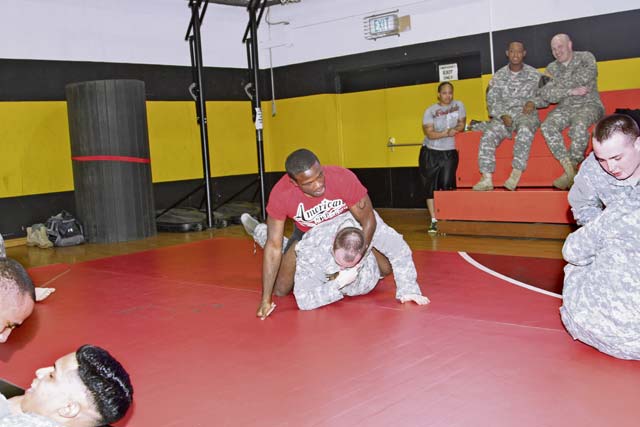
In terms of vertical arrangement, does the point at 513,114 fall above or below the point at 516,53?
below

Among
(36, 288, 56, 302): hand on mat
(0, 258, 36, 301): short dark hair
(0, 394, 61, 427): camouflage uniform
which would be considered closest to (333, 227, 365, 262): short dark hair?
(0, 258, 36, 301): short dark hair

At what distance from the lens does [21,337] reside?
3.94 meters

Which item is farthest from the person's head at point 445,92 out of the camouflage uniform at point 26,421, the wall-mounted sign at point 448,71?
the camouflage uniform at point 26,421

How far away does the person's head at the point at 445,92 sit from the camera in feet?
24.1

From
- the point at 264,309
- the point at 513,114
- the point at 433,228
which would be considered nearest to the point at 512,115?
the point at 513,114

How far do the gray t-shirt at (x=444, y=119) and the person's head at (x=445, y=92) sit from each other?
6 cm

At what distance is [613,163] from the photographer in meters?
2.84

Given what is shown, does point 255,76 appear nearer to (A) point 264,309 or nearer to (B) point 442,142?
(B) point 442,142

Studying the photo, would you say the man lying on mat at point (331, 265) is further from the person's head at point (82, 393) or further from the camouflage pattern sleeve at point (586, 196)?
the person's head at point (82, 393)

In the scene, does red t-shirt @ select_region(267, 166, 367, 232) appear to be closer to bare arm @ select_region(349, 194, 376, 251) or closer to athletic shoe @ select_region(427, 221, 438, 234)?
bare arm @ select_region(349, 194, 376, 251)

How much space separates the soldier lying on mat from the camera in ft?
6.40

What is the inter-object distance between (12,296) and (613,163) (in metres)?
2.38

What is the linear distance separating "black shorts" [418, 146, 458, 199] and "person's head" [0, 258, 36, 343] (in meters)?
5.74

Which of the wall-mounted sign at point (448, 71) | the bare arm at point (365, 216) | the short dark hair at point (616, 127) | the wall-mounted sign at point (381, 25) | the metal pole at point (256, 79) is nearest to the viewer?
the short dark hair at point (616, 127)
